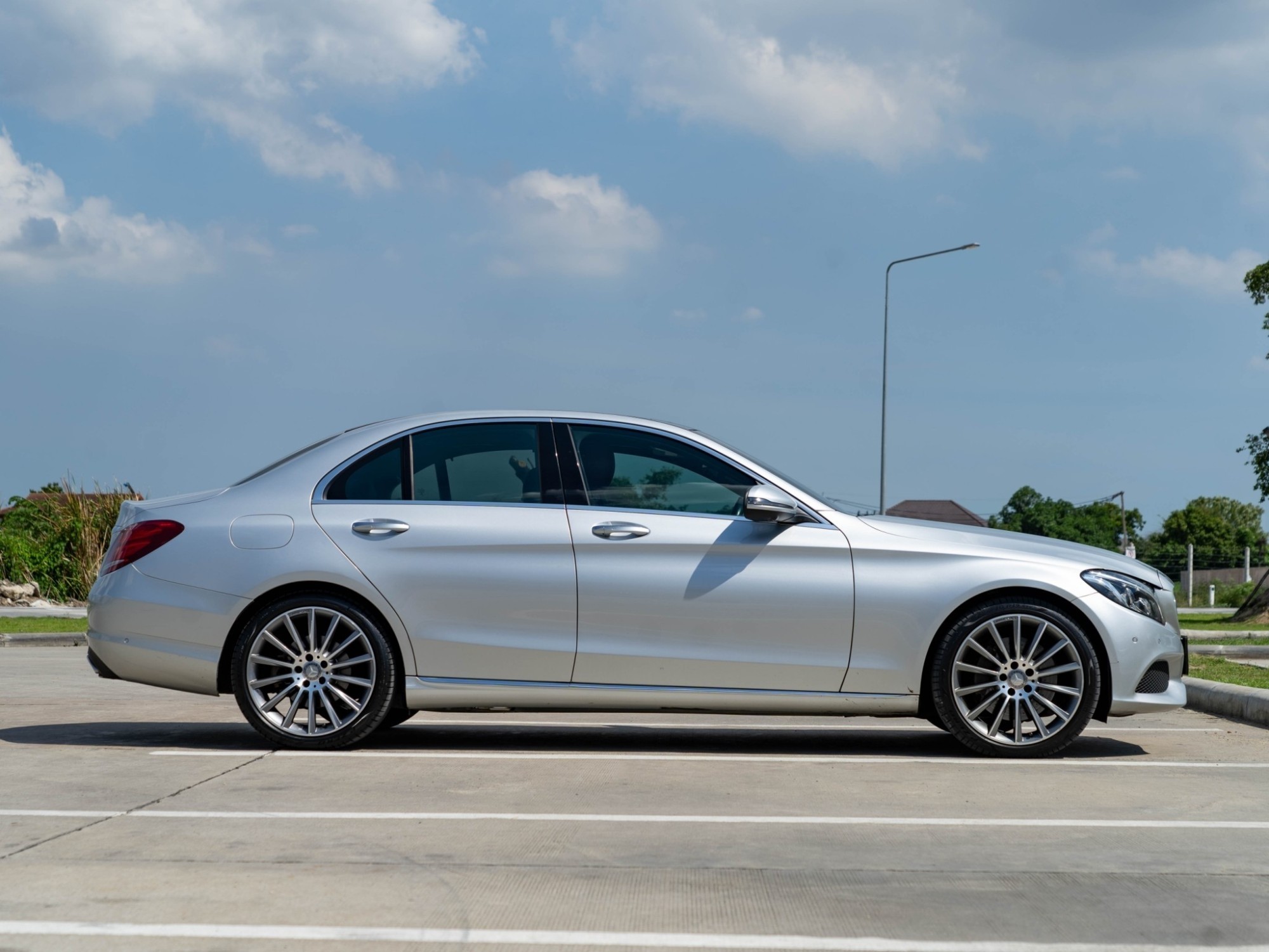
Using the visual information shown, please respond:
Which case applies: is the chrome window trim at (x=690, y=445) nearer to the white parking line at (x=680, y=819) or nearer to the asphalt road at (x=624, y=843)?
the asphalt road at (x=624, y=843)

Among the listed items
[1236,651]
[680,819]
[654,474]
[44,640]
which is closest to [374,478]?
[654,474]

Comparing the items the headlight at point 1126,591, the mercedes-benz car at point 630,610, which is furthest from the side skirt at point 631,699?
the headlight at point 1126,591

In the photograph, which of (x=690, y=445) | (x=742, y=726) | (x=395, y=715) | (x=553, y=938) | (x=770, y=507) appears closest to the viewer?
(x=553, y=938)

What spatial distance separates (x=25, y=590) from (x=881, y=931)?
22131 millimetres

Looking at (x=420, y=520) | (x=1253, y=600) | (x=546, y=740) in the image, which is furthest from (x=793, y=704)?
(x=1253, y=600)

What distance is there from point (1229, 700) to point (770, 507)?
170 inches

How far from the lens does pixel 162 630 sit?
6.97m

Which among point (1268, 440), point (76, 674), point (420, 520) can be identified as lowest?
point (76, 674)

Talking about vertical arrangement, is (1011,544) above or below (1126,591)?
above

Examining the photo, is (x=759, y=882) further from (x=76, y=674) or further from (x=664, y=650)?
(x=76, y=674)

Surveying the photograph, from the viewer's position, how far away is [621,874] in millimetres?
4395

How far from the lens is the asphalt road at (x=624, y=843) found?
3807mm

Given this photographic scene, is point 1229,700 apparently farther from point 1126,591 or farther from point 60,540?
point 60,540

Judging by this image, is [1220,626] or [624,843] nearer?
[624,843]
